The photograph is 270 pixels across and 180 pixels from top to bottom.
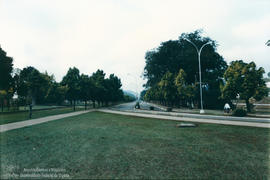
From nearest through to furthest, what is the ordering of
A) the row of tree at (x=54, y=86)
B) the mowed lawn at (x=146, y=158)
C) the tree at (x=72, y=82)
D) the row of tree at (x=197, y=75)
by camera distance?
1. the mowed lawn at (x=146, y=158)
2. the row of tree at (x=197, y=75)
3. the row of tree at (x=54, y=86)
4. the tree at (x=72, y=82)

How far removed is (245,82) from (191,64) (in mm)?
16210

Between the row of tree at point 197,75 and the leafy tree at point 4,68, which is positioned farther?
the leafy tree at point 4,68

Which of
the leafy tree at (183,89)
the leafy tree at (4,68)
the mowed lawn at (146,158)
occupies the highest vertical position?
the leafy tree at (4,68)

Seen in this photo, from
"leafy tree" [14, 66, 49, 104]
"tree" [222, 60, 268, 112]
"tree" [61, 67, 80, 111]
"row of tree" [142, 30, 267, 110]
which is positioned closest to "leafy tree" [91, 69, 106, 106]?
"tree" [61, 67, 80, 111]

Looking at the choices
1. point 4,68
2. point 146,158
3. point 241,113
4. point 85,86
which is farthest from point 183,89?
point 4,68

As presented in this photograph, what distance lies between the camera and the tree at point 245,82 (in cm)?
2184

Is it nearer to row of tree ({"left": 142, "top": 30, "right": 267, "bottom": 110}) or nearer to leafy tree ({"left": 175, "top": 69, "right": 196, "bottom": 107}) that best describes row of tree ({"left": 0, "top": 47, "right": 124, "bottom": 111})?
row of tree ({"left": 142, "top": 30, "right": 267, "bottom": 110})

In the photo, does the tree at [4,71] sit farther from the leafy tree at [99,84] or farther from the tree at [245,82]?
the tree at [245,82]

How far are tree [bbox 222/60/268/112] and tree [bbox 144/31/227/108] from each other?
11.6m

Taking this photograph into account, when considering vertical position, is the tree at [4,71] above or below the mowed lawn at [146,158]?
above

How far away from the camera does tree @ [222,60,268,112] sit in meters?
21.8

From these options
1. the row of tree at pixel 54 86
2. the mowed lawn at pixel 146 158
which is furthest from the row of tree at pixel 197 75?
the mowed lawn at pixel 146 158

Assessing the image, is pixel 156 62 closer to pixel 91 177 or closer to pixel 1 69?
pixel 1 69

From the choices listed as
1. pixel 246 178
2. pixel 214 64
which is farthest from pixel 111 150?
pixel 214 64
